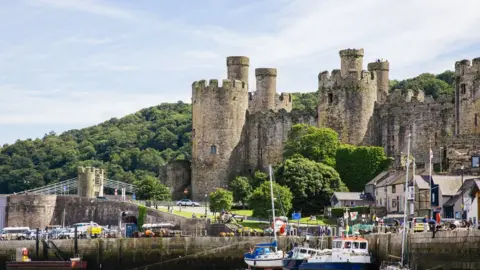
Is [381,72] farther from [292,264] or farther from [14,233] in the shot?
[292,264]

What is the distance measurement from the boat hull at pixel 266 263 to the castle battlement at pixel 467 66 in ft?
73.1

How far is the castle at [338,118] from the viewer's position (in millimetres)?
68875

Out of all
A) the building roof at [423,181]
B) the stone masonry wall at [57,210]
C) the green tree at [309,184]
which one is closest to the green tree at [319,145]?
the green tree at [309,184]

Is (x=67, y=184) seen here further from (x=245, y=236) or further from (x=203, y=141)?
(x=245, y=236)

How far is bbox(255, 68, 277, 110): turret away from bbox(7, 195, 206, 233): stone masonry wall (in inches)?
628

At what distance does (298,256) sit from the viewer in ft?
154

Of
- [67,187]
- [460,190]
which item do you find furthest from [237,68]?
[460,190]

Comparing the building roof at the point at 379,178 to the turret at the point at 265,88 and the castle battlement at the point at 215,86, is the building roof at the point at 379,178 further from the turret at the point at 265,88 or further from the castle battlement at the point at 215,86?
the turret at the point at 265,88

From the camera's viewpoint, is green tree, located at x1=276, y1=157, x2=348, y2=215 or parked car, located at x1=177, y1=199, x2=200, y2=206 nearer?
green tree, located at x1=276, y1=157, x2=348, y2=215

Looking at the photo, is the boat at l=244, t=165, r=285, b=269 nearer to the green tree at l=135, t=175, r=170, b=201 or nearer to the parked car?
the parked car

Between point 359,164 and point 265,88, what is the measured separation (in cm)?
1391

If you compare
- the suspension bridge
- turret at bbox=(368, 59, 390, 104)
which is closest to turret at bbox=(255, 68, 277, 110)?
turret at bbox=(368, 59, 390, 104)

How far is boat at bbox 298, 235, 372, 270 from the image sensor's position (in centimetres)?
4406

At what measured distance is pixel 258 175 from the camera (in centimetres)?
7256
